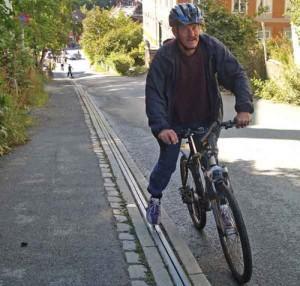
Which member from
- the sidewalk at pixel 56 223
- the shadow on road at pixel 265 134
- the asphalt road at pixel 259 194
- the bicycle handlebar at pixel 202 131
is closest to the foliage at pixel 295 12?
the asphalt road at pixel 259 194

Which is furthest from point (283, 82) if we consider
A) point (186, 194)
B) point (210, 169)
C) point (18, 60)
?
point (210, 169)

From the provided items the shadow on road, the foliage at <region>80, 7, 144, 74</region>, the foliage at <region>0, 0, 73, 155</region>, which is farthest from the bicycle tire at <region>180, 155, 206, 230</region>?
the foliage at <region>80, 7, 144, 74</region>

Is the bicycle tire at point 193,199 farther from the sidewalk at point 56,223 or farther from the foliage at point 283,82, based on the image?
the foliage at point 283,82

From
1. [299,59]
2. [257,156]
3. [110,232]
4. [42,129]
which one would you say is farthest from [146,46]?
[110,232]

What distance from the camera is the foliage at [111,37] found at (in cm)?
5644

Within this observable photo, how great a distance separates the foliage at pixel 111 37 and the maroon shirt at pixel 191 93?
51.0 m

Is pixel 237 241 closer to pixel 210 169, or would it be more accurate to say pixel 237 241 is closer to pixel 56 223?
pixel 210 169

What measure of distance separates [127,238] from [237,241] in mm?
1338

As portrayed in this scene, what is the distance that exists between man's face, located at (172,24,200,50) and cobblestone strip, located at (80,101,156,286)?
68.4 inches

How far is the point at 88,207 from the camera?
5.76 metres

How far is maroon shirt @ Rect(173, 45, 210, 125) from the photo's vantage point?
414 centimetres

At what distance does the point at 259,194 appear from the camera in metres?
6.18

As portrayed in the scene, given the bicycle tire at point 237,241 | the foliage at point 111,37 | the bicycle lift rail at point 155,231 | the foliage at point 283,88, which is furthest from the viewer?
the foliage at point 111,37

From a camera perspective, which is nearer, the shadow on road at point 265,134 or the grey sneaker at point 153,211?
the grey sneaker at point 153,211
